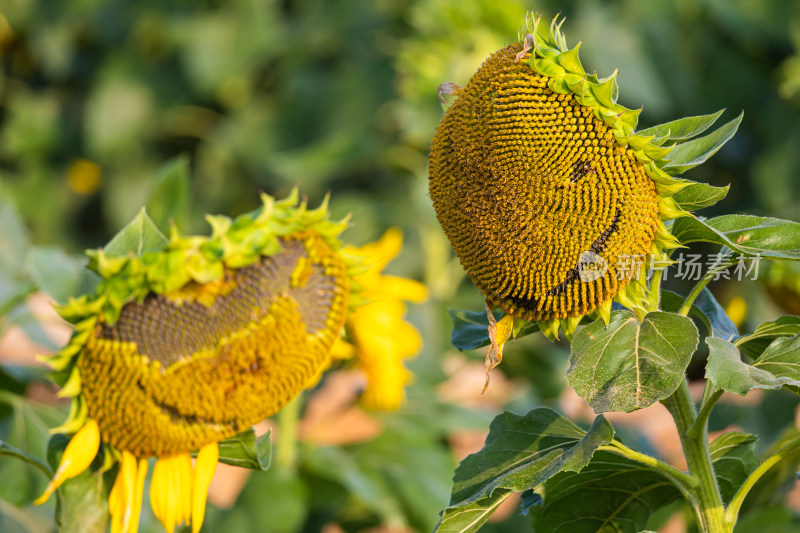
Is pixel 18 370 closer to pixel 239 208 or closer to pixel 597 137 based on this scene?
pixel 597 137

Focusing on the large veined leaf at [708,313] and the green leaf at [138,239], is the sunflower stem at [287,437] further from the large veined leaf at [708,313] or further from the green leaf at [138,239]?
the large veined leaf at [708,313]

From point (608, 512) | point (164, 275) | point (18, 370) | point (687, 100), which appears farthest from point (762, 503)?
point (687, 100)

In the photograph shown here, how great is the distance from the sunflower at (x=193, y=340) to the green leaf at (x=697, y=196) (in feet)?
0.83

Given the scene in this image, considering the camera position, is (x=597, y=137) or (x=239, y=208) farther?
(x=239, y=208)

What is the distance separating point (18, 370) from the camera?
1122 millimetres

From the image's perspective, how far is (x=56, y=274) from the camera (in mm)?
851

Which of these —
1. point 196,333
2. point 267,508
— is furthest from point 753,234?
point 267,508

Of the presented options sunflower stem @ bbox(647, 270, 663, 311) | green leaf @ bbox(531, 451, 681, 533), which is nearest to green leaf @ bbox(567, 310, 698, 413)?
sunflower stem @ bbox(647, 270, 663, 311)

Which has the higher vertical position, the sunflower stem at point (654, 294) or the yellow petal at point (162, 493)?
the sunflower stem at point (654, 294)

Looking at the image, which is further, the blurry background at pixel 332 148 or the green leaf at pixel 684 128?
the blurry background at pixel 332 148

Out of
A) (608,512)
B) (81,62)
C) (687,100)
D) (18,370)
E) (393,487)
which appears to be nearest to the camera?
(608,512)

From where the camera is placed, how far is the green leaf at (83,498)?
742 millimetres

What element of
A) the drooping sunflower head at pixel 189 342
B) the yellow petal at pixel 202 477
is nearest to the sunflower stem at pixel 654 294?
the drooping sunflower head at pixel 189 342

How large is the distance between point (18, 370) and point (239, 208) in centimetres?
188
